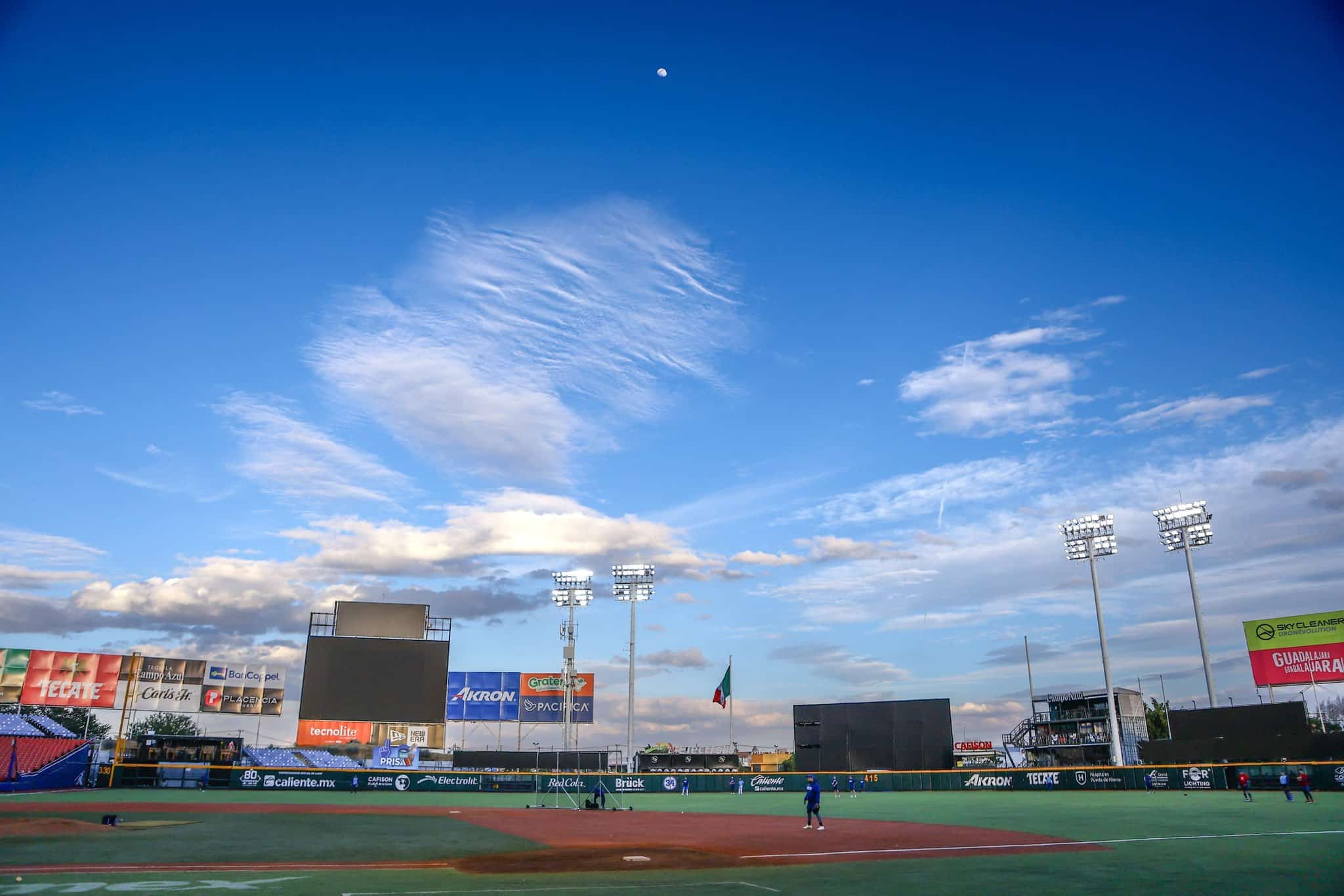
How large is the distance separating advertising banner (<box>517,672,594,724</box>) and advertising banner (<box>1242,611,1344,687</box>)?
61872 millimetres

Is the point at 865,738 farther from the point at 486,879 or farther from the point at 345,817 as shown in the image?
the point at 486,879

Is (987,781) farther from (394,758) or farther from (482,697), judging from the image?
(482,697)

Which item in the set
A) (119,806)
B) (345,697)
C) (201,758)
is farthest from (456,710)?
(119,806)

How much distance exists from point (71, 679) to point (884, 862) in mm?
87267

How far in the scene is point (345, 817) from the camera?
3706 cm

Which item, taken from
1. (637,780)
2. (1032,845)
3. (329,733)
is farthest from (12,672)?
(1032,845)

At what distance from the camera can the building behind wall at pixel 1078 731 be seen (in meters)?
84.8

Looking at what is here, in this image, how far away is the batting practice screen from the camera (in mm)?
67125

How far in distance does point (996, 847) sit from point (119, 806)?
3802 centimetres

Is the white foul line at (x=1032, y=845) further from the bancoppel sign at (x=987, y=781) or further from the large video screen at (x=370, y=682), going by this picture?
the large video screen at (x=370, y=682)

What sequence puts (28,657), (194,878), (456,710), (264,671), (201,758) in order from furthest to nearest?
(264,671), (456,710), (28,657), (201,758), (194,878)

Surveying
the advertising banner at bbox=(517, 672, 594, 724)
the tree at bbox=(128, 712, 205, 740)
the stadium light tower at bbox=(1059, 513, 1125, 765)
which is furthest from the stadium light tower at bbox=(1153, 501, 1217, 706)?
the tree at bbox=(128, 712, 205, 740)

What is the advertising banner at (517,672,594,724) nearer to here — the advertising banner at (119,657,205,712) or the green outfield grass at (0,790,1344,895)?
the advertising banner at (119,657,205,712)

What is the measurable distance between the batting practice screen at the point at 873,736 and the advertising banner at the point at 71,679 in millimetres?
65709
